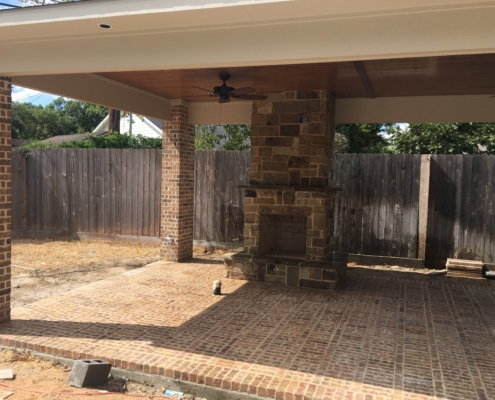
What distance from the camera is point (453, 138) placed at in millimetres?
14664

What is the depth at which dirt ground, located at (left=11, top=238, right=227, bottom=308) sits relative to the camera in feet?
23.6

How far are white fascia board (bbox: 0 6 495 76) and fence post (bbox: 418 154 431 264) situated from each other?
18.7 ft

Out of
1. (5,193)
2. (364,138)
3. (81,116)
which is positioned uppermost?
(81,116)

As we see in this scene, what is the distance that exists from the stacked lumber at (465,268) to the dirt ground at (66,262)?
5.01 metres

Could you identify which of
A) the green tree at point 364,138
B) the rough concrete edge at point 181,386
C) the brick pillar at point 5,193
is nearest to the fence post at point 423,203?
the rough concrete edge at point 181,386

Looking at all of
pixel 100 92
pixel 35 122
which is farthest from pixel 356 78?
pixel 35 122

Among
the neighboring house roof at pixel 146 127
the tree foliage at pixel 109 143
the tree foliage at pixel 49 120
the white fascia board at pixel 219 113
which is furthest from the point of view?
the tree foliage at pixel 49 120

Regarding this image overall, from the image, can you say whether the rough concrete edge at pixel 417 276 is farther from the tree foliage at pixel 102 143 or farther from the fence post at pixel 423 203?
the tree foliage at pixel 102 143

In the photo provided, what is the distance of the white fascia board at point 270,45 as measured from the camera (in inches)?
145

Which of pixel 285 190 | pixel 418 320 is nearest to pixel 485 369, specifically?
pixel 418 320

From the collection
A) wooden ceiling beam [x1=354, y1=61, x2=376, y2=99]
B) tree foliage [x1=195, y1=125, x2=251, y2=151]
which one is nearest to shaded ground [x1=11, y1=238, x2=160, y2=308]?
tree foliage [x1=195, y1=125, x2=251, y2=151]

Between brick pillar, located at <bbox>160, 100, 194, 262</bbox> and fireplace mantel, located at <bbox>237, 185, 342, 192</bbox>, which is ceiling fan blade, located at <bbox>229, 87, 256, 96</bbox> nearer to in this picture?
fireplace mantel, located at <bbox>237, 185, 342, 192</bbox>

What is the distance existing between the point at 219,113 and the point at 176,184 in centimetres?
177

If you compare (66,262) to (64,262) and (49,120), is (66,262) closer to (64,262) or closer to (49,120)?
(64,262)
